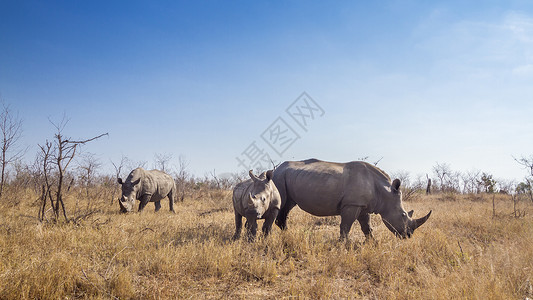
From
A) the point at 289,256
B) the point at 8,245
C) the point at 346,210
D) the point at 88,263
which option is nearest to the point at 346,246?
the point at 346,210

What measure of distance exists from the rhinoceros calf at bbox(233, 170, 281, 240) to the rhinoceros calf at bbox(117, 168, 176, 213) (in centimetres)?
560

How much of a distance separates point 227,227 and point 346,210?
338 cm

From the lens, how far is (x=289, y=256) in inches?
222

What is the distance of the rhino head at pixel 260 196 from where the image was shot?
580 cm

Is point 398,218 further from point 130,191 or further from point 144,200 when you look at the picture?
point 144,200

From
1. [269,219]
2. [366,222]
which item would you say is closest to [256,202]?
[269,219]

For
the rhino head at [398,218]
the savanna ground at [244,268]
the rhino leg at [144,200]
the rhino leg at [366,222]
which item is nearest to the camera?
the savanna ground at [244,268]

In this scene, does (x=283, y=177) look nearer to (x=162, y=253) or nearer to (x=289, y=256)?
(x=289, y=256)

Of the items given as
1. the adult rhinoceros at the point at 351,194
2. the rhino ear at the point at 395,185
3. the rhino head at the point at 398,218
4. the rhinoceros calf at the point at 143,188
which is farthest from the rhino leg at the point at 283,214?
the rhinoceros calf at the point at 143,188

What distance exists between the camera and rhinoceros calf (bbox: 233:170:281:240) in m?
5.89

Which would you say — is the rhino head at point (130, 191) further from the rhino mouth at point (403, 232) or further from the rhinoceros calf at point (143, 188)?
the rhino mouth at point (403, 232)

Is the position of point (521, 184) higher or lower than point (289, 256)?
higher

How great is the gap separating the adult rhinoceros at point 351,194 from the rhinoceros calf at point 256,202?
3.10 ft

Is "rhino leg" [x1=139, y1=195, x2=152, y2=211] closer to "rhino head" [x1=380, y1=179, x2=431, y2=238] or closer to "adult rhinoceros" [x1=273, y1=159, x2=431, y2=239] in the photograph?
"adult rhinoceros" [x1=273, y1=159, x2=431, y2=239]
